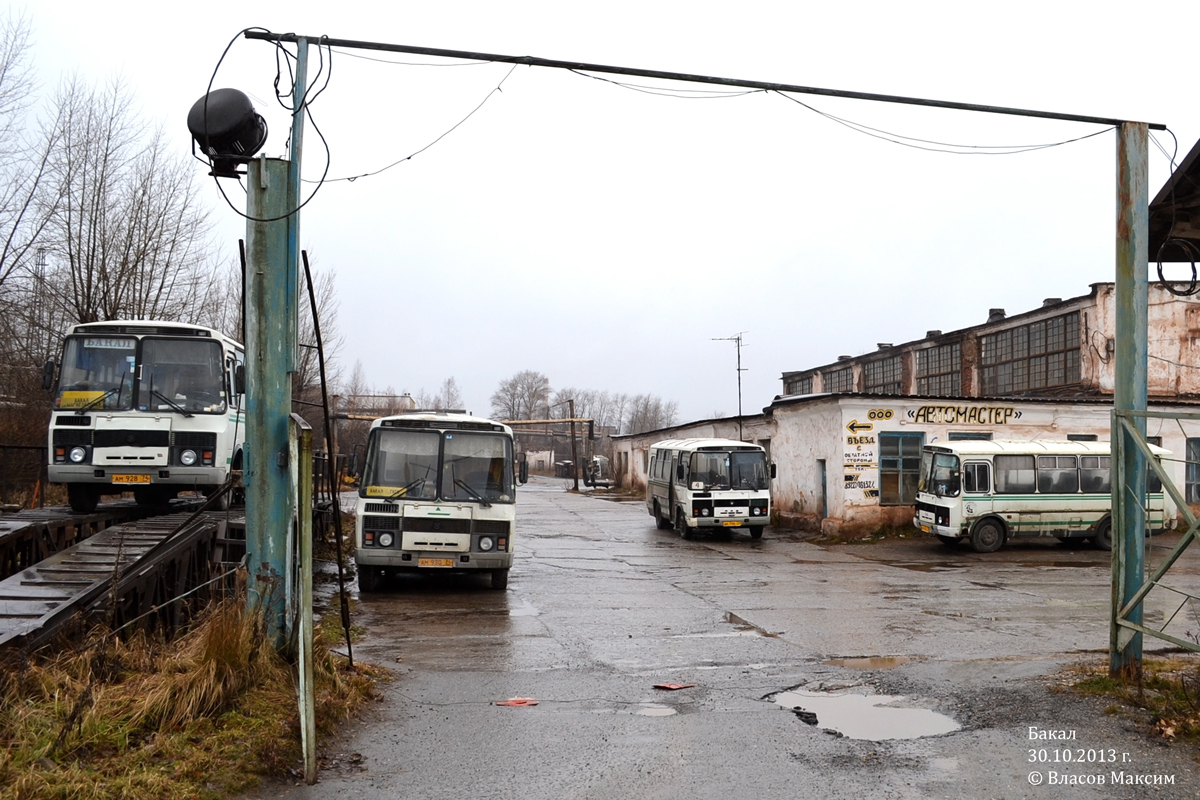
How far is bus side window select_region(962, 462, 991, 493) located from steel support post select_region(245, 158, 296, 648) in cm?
1792

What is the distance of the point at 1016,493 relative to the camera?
21.9 metres

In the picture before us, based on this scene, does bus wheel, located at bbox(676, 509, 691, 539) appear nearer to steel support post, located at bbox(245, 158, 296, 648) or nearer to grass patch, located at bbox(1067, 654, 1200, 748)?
grass patch, located at bbox(1067, 654, 1200, 748)

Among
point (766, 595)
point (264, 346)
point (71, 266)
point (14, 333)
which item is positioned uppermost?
point (71, 266)

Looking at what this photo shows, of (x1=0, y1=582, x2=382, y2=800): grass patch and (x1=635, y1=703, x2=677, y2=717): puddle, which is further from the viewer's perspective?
(x1=635, y1=703, x2=677, y2=717): puddle

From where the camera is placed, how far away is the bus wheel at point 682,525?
24.4 meters

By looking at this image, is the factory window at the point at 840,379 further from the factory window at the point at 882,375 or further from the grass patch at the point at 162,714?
the grass patch at the point at 162,714

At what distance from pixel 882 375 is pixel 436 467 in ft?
118

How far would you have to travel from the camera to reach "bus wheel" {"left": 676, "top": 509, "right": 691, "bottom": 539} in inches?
961

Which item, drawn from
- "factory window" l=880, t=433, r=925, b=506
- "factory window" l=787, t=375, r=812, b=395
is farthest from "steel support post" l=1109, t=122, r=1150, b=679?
"factory window" l=787, t=375, r=812, b=395

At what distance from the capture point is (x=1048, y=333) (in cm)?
3434

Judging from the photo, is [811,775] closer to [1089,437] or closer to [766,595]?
[766,595]

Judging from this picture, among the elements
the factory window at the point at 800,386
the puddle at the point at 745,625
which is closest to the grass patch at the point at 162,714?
the puddle at the point at 745,625

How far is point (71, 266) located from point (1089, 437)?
2951cm

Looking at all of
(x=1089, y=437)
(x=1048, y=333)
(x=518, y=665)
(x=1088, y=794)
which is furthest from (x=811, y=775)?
(x=1048, y=333)
